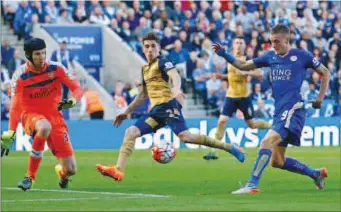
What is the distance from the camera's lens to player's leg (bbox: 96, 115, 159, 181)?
1664 centimetres

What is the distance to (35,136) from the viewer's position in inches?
651

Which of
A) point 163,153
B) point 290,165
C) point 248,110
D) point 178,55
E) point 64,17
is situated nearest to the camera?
point 290,165

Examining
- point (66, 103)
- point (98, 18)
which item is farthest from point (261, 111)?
point (66, 103)

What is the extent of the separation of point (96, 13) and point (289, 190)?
2006cm

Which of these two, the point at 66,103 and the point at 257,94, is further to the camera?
the point at 257,94

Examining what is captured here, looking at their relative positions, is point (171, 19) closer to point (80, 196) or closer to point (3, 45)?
point (3, 45)

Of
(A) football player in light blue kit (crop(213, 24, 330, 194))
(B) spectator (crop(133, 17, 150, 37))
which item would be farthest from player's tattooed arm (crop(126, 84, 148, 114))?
(B) spectator (crop(133, 17, 150, 37))

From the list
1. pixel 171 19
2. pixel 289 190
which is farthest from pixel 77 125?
pixel 289 190

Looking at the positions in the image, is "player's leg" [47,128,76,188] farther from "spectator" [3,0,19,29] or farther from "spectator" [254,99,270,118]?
"spectator" [3,0,19,29]

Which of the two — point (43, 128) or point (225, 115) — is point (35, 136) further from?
point (225, 115)

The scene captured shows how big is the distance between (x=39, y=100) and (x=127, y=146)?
1.50 meters

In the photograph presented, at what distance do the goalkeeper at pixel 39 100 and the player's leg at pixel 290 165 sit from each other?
2946 millimetres

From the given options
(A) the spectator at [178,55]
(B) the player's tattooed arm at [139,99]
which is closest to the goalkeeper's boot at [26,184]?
(B) the player's tattooed arm at [139,99]

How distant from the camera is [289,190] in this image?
16.2 meters
